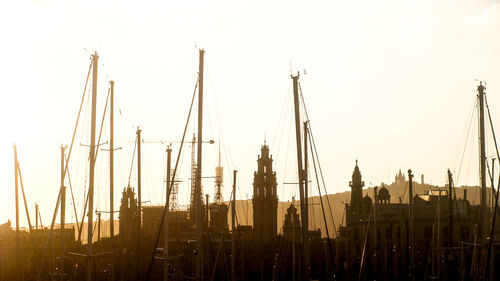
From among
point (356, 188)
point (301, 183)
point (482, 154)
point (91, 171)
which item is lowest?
point (301, 183)

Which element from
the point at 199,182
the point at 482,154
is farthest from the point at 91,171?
the point at 482,154

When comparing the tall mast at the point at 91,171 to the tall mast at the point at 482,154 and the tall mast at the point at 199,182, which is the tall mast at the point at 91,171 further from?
the tall mast at the point at 482,154

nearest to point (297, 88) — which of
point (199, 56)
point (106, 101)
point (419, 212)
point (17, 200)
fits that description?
point (199, 56)

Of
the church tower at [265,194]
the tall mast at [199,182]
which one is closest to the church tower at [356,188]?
the church tower at [265,194]

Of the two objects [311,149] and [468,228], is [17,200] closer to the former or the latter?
[311,149]

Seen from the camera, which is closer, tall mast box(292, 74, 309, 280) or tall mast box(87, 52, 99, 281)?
tall mast box(292, 74, 309, 280)

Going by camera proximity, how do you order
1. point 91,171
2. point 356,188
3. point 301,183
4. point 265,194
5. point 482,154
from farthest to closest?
point 356,188, point 265,194, point 482,154, point 91,171, point 301,183

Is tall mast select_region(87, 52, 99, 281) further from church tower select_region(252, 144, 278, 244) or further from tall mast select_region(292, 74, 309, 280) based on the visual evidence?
church tower select_region(252, 144, 278, 244)

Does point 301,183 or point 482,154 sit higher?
point 482,154

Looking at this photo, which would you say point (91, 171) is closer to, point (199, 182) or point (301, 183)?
point (199, 182)

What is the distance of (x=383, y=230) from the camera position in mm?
102750

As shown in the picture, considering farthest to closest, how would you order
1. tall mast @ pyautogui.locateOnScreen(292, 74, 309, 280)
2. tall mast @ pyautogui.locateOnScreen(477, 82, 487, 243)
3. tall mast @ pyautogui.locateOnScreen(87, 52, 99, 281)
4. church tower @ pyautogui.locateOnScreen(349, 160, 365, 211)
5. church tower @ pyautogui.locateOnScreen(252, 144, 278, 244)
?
church tower @ pyautogui.locateOnScreen(349, 160, 365, 211), church tower @ pyautogui.locateOnScreen(252, 144, 278, 244), tall mast @ pyautogui.locateOnScreen(477, 82, 487, 243), tall mast @ pyautogui.locateOnScreen(87, 52, 99, 281), tall mast @ pyautogui.locateOnScreen(292, 74, 309, 280)

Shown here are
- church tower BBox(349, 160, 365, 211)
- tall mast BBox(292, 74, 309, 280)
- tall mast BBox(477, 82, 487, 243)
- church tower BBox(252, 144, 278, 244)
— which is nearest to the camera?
tall mast BBox(292, 74, 309, 280)

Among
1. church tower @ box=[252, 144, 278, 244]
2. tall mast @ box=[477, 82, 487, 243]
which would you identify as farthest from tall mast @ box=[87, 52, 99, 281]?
church tower @ box=[252, 144, 278, 244]
